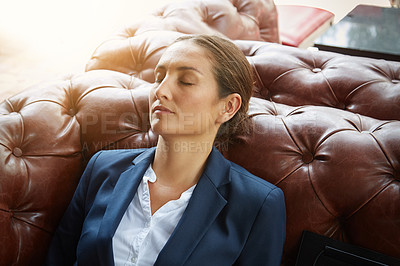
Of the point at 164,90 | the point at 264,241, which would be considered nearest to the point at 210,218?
the point at 264,241

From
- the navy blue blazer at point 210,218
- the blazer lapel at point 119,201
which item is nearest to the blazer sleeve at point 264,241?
the navy blue blazer at point 210,218

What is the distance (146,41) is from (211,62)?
2.22ft

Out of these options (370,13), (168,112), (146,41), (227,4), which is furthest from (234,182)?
(370,13)

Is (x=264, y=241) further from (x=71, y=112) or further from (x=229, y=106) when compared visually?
(x=71, y=112)

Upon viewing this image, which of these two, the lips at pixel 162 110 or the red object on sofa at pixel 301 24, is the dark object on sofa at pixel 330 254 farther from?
the red object on sofa at pixel 301 24

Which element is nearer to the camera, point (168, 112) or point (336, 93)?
point (168, 112)

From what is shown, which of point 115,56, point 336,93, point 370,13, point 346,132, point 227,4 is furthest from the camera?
point 370,13

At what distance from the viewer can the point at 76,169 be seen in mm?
1324

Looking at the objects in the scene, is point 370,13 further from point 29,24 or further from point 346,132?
point 29,24

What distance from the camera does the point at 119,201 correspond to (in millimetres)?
1107

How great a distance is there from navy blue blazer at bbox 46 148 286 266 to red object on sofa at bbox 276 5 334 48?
1.93 m

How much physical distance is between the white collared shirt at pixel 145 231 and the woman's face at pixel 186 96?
0.63 ft

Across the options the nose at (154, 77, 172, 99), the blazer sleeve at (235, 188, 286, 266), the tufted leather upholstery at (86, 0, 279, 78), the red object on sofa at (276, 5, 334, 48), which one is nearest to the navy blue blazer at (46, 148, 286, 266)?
the blazer sleeve at (235, 188, 286, 266)

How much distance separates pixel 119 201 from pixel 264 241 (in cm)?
41
